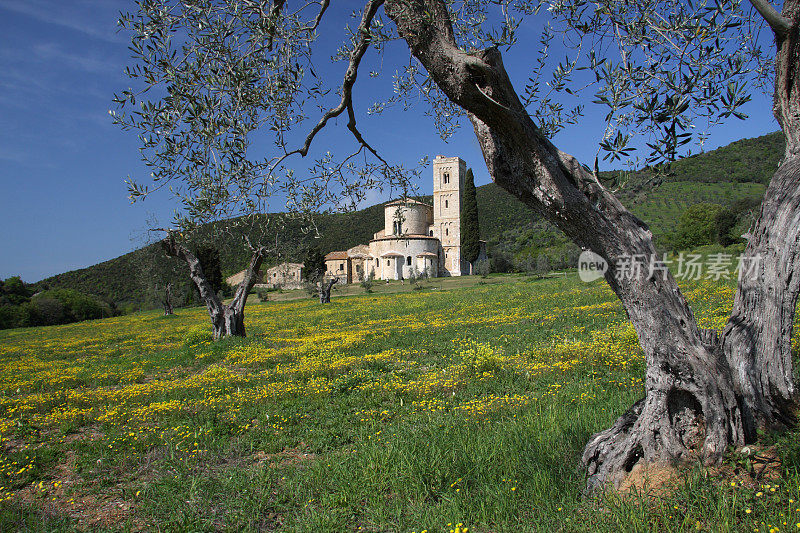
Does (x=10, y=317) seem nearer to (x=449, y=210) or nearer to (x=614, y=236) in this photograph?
(x=614, y=236)

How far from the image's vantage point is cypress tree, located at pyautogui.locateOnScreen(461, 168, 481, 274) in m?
70.6

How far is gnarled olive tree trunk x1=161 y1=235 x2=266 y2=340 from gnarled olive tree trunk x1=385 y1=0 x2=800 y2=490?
1383 centimetres

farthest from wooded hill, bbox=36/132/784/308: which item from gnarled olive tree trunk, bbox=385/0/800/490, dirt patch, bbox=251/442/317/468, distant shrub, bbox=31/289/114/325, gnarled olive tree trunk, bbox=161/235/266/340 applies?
gnarled olive tree trunk, bbox=385/0/800/490

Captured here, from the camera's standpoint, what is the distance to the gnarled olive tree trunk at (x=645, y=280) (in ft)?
9.87

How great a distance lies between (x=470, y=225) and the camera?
71.0 m

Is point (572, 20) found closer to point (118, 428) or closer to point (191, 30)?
point (191, 30)

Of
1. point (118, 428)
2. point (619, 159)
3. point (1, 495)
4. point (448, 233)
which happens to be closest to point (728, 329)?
point (619, 159)

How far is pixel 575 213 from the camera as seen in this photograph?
306cm

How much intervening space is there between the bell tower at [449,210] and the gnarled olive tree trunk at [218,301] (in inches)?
2351

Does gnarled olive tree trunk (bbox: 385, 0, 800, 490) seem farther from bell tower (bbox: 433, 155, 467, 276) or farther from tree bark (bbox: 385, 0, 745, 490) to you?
bell tower (bbox: 433, 155, 467, 276)

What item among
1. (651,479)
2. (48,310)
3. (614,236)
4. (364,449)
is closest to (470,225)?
(48,310)

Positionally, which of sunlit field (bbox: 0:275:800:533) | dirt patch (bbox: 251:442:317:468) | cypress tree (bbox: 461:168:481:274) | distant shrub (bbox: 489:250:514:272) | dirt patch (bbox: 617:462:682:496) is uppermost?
cypress tree (bbox: 461:168:481:274)

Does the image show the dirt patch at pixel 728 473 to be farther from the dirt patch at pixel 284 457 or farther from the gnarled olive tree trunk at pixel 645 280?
the dirt patch at pixel 284 457

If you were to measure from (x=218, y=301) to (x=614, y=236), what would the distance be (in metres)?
16.0
